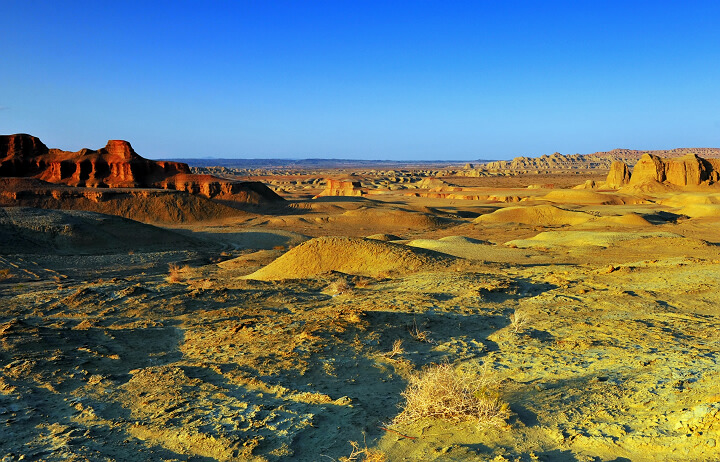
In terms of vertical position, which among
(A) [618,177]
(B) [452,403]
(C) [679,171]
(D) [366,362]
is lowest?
(D) [366,362]

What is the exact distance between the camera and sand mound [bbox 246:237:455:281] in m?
16.9

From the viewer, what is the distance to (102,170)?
57.2 meters

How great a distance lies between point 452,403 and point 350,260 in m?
12.4

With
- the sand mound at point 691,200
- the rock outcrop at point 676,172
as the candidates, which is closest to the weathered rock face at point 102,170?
the sand mound at point 691,200

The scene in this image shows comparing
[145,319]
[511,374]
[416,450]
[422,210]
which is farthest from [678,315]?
[422,210]

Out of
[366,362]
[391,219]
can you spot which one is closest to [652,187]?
[391,219]

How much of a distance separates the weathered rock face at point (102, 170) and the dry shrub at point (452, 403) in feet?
178

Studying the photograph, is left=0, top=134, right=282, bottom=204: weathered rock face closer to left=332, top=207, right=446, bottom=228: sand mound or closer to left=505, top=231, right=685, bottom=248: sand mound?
left=332, top=207, right=446, bottom=228: sand mound

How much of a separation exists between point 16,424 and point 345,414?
3592mm

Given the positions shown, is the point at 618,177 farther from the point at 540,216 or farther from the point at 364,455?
the point at 364,455

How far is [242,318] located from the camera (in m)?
10.0

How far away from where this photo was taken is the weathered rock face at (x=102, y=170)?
183ft

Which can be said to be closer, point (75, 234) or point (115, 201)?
point (75, 234)

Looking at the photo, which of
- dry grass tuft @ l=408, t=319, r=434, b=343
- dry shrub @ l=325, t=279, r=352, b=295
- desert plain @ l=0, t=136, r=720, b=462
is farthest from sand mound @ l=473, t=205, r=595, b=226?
dry grass tuft @ l=408, t=319, r=434, b=343
